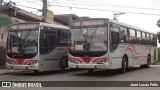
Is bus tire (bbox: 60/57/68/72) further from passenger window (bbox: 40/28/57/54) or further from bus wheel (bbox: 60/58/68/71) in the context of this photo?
passenger window (bbox: 40/28/57/54)

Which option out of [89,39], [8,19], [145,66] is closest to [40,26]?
[89,39]

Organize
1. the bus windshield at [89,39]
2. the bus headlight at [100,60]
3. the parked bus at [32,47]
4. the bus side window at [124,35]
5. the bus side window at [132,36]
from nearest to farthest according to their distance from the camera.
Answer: the bus headlight at [100,60], the bus windshield at [89,39], the parked bus at [32,47], the bus side window at [124,35], the bus side window at [132,36]

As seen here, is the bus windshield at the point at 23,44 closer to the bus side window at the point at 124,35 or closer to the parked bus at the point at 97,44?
the parked bus at the point at 97,44

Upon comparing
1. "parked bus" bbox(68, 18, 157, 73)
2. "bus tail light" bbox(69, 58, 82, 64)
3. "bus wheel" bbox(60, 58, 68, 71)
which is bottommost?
"bus wheel" bbox(60, 58, 68, 71)

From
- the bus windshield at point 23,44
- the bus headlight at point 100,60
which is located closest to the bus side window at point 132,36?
the bus headlight at point 100,60

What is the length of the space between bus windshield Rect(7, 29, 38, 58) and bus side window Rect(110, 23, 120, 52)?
13.3ft

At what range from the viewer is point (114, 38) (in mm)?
16656

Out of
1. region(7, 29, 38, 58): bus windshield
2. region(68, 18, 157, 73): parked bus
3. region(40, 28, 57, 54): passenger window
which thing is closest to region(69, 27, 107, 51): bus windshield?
region(68, 18, 157, 73): parked bus

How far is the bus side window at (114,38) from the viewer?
16.3 metres

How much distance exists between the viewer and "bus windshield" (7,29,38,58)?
16.8 meters

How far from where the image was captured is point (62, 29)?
19.5 m

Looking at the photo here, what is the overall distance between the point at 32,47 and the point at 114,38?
4.48 metres

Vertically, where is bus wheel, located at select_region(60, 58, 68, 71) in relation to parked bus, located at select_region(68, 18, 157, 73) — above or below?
below

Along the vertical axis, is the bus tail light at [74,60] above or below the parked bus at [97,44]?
below
